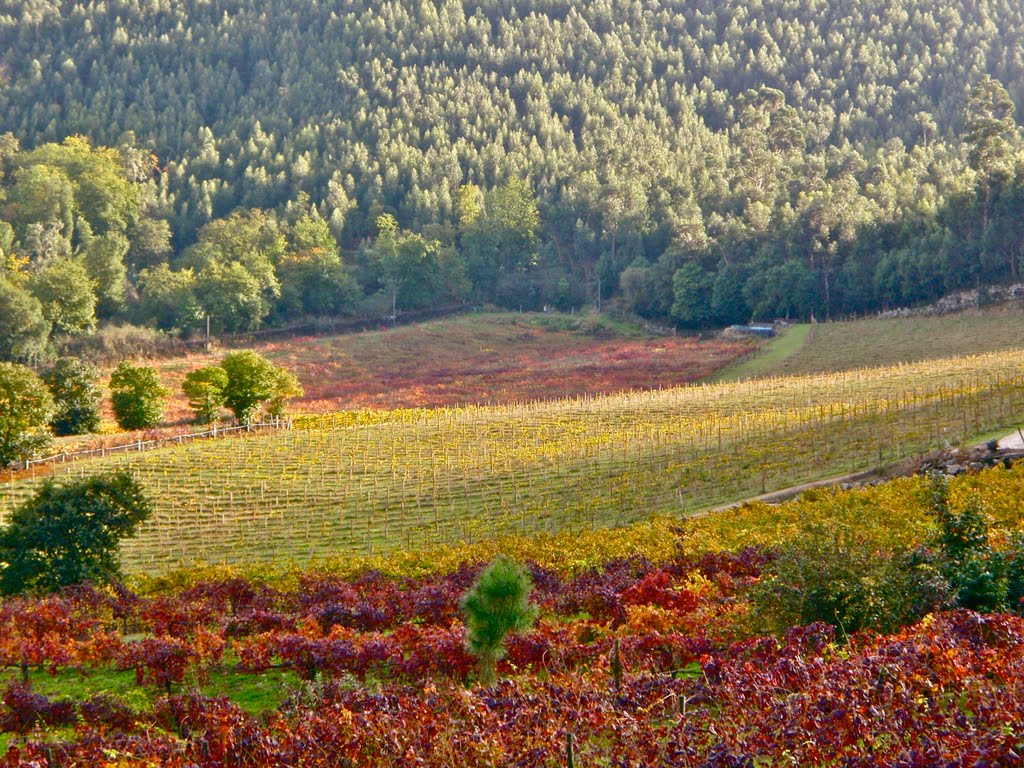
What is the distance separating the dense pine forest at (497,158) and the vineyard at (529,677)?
6822 centimetres

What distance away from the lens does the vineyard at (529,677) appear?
8.88m

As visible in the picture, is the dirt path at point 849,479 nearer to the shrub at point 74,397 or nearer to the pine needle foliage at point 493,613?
the pine needle foliage at point 493,613

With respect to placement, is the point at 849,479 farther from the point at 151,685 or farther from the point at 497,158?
the point at 497,158

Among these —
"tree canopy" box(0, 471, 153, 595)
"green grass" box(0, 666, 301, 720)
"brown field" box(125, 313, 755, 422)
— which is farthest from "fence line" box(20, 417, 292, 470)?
"green grass" box(0, 666, 301, 720)

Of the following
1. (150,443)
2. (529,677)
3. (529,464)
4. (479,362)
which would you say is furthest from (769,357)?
(529,677)

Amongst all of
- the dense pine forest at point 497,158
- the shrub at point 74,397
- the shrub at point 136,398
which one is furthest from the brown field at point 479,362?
the dense pine forest at point 497,158

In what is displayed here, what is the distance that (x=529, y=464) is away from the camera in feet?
125

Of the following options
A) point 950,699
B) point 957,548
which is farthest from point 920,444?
point 950,699

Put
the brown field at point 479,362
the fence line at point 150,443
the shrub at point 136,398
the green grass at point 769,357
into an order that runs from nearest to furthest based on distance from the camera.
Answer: the fence line at point 150,443 → the shrub at point 136,398 → the green grass at point 769,357 → the brown field at point 479,362

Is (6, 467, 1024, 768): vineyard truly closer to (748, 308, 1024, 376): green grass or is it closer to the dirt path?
the dirt path

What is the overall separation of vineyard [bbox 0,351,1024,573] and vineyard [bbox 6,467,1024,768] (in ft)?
29.9

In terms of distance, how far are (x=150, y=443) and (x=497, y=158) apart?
100477 mm

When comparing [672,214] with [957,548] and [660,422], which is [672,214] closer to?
[660,422]

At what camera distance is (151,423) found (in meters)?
57.7
